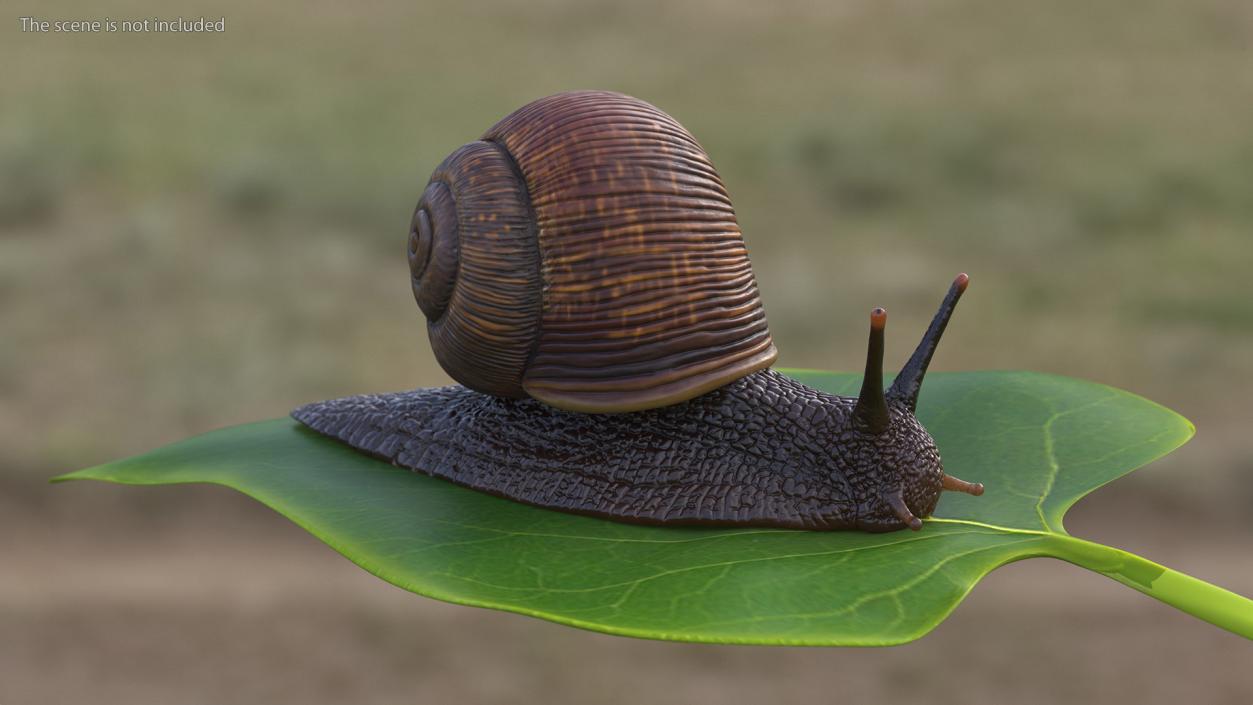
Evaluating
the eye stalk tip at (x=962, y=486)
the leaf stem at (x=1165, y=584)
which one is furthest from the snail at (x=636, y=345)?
the leaf stem at (x=1165, y=584)

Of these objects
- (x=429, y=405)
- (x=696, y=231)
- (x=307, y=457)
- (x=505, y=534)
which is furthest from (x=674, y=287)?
(x=307, y=457)

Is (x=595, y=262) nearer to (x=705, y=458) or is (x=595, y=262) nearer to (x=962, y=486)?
(x=705, y=458)

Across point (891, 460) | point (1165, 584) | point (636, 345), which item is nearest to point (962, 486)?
point (891, 460)

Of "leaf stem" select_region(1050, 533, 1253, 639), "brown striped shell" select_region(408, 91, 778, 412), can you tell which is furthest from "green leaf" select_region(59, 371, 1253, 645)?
"brown striped shell" select_region(408, 91, 778, 412)

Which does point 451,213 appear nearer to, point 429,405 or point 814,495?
point 429,405

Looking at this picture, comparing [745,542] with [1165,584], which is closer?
[1165,584]

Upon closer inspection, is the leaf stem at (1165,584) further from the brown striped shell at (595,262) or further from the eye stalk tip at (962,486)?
the brown striped shell at (595,262)
